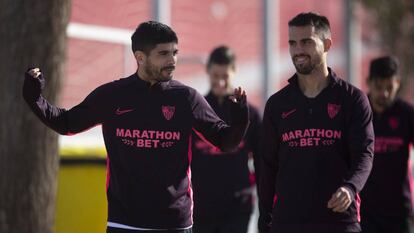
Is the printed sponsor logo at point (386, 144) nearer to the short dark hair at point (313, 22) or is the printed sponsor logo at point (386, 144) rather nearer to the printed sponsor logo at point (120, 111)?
the short dark hair at point (313, 22)

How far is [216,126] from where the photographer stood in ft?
22.7

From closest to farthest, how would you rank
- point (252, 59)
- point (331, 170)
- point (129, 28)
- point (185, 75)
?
point (331, 170)
point (129, 28)
point (185, 75)
point (252, 59)

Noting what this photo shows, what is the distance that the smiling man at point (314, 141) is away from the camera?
6.56m

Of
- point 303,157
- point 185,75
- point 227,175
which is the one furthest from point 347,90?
point 185,75

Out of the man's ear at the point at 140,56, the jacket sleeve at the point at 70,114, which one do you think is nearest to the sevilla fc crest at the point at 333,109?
the man's ear at the point at 140,56

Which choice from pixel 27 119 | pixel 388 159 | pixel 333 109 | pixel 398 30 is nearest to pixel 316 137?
pixel 333 109

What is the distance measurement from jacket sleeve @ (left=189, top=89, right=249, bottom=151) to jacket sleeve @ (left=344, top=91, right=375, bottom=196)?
0.67 meters

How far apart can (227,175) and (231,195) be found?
0.17m

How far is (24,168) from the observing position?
8797mm

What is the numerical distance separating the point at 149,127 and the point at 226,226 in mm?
2603

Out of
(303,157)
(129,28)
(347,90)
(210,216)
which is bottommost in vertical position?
(210,216)

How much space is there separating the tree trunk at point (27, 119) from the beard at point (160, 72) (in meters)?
2.03

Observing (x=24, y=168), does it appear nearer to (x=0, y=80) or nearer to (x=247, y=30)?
(x=0, y=80)

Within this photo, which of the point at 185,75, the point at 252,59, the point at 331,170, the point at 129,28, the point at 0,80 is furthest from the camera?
the point at 252,59
